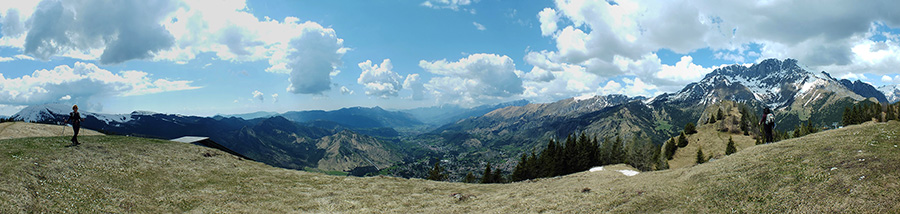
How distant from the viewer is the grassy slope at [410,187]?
17.0 m

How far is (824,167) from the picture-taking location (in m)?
18.8

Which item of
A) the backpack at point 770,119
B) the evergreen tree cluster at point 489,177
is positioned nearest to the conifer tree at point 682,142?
the evergreen tree cluster at point 489,177

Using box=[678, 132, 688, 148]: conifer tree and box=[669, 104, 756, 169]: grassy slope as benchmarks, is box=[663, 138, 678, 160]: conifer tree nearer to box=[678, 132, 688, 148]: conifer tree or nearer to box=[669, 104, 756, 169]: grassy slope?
box=[669, 104, 756, 169]: grassy slope

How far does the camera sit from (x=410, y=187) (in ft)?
110

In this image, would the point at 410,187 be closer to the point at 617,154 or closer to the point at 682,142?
the point at 617,154

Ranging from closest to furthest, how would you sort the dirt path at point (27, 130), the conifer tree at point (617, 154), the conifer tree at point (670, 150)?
1. the dirt path at point (27, 130)
2. the conifer tree at point (617, 154)
3. the conifer tree at point (670, 150)

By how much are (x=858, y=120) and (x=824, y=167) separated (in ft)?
541

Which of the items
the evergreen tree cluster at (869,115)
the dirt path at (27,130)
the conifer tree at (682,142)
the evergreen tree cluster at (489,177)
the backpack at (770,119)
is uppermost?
the evergreen tree cluster at (869,115)

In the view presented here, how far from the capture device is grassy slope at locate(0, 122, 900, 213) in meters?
17.0

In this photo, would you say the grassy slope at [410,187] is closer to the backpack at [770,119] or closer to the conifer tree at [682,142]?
the backpack at [770,119]

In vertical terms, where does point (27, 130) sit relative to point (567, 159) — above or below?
above

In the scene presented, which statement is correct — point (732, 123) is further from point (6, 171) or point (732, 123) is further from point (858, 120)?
point (6, 171)

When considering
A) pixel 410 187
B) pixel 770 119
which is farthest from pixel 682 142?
pixel 410 187

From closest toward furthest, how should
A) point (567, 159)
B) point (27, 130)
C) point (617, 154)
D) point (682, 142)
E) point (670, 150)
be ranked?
1. point (27, 130)
2. point (567, 159)
3. point (617, 154)
4. point (670, 150)
5. point (682, 142)
